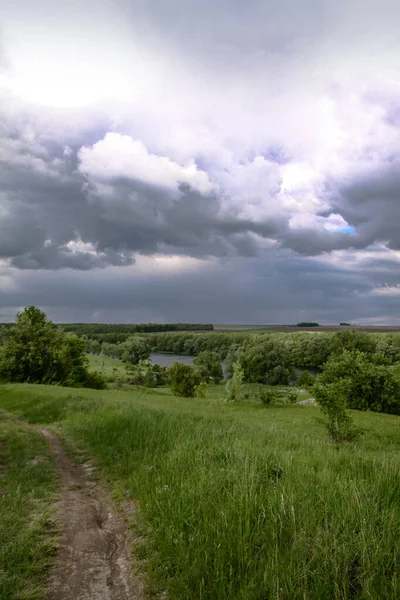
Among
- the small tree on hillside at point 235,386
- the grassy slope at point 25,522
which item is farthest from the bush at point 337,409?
the small tree on hillside at point 235,386

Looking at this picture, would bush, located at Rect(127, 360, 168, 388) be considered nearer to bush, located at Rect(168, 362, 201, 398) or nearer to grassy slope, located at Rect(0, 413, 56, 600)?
bush, located at Rect(168, 362, 201, 398)

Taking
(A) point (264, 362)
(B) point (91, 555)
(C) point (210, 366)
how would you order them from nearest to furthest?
(B) point (91, 555), (A) point (264, 362), (C) point (210, 366)

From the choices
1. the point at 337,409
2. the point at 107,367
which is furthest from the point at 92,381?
the point at 107,367

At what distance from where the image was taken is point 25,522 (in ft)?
18.9

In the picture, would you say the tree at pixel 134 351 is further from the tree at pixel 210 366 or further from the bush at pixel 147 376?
the tree at pixel 210 366

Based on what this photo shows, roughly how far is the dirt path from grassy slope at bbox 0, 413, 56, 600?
213 millimetres

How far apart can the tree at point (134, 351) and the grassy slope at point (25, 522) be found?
130 metres

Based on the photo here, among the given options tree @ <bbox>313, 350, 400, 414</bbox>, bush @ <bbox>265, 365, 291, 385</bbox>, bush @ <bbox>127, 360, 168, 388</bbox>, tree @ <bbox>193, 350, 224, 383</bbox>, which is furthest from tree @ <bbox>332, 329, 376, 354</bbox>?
tree @ <bbox>313, 350, 400, 414</bbox>

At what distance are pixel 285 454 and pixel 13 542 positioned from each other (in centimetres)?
490

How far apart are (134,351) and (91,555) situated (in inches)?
5494

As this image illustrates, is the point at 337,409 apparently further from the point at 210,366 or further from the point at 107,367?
the point at 107,367

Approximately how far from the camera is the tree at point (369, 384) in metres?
37.7

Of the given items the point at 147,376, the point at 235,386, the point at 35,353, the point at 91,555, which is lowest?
the point at 147,376

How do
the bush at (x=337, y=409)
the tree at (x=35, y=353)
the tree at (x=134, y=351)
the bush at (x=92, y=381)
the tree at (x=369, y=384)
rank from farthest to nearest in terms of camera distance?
the tree at (x=134, y=351) < the bush at (x=92, y=381) < the tree at (x=35, y=353) < the tree at (x=369, y=384) < the bush at (x=337, y=409)
